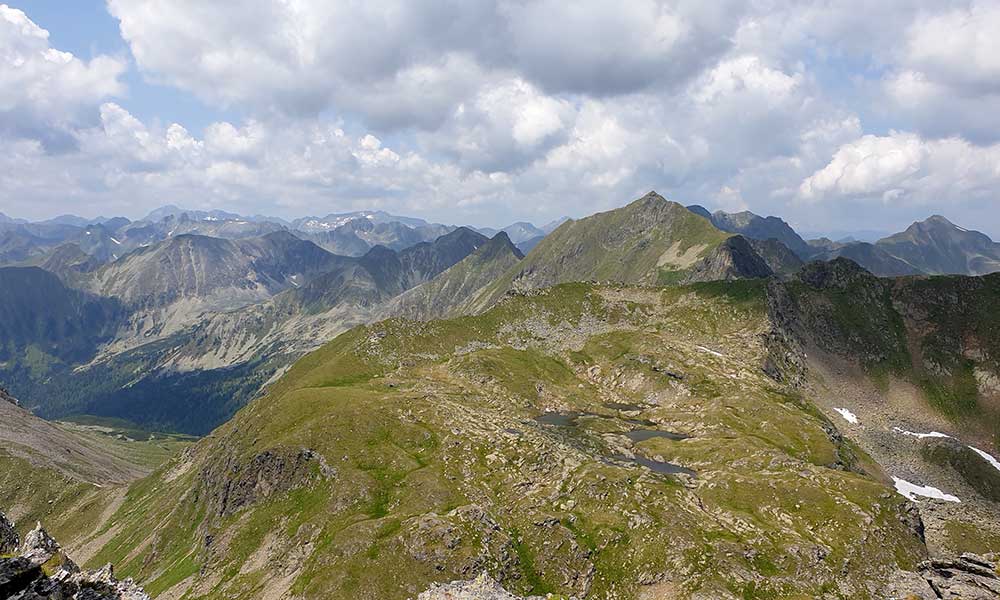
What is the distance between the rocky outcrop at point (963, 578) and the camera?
4697 cm

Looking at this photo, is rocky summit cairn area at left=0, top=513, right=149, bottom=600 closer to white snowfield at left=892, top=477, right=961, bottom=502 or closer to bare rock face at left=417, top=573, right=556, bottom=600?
bare rock face at left=417, top=573, right=556, bottom=600

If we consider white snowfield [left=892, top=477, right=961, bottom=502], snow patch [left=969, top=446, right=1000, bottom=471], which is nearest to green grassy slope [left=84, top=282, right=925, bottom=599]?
white snowfield [left=892, top=477, right=961, bottom=502]

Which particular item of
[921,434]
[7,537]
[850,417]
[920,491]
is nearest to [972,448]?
[921,434]

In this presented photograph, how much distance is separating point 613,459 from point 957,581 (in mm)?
84419

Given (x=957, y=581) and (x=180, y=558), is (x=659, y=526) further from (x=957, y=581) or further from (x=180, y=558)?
A: (x=180, y=558)

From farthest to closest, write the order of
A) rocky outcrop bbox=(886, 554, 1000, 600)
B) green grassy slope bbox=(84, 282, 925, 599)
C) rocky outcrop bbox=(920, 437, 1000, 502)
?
rocky outcrop bbox=(920, 437, 1000, 502), green grassy slope bbox=(84, 282, 925, 599), rocky outcrop bbox=(886, 554, 1000, 600)

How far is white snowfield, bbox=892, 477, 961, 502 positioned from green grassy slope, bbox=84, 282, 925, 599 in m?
13.5

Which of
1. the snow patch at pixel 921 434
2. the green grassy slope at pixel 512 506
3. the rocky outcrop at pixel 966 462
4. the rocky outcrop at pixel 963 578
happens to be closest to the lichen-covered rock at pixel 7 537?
the green grassy slope at pixel 512 506

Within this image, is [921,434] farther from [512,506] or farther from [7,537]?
[7,537]

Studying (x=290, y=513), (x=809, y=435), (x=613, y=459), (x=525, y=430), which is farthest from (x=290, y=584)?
(x=809, y=435)

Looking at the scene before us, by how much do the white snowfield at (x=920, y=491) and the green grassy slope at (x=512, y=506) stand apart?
1353 cm

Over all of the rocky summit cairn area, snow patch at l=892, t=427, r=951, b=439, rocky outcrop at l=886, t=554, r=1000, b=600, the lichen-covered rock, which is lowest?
snow patch at l=892, t=427, r=951, b=439

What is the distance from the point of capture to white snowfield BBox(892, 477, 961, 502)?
152500 millimetres

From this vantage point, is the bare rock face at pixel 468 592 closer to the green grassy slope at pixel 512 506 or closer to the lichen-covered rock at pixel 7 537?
the lichen-covered rock at pixel 7 537
